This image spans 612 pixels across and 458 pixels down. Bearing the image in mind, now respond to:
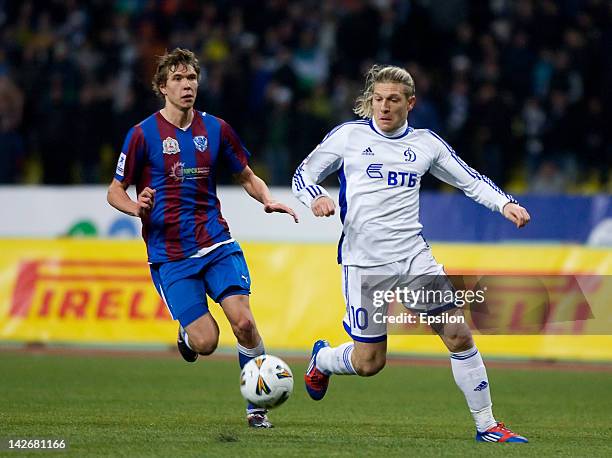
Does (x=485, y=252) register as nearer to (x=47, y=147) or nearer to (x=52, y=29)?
(x=47, y=147)

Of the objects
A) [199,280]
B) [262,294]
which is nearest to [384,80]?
[199,280]

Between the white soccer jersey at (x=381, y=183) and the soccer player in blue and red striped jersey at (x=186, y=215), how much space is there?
15.2 inches

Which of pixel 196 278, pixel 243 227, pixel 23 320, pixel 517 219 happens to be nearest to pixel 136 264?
pixel 23 320

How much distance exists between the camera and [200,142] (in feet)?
27.0

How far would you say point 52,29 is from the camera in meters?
19.8

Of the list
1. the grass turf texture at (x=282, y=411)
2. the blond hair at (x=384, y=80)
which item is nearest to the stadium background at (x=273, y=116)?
the grass turf texture at (x=282, y=411)

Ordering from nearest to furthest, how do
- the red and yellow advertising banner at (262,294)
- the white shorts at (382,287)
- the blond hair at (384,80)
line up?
the white shorts at (382,287), the blond hair at (384,80), the red and yellow advertising banner at (262,294)

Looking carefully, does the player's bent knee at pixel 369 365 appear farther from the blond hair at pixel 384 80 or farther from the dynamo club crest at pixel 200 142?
the dynamo club crest at pixel 200 142

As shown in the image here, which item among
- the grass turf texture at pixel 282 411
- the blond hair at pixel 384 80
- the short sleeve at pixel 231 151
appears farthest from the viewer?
the short sleeve at pixel 231 151

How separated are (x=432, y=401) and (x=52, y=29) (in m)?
11.8

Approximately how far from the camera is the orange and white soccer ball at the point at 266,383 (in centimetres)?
767

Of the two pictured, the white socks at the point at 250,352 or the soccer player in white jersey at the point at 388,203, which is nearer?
the soccer player in white jersey at the point at 388,203

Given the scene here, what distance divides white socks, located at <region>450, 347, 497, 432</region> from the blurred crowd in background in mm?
9604

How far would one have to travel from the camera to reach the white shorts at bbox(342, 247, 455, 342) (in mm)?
7734
